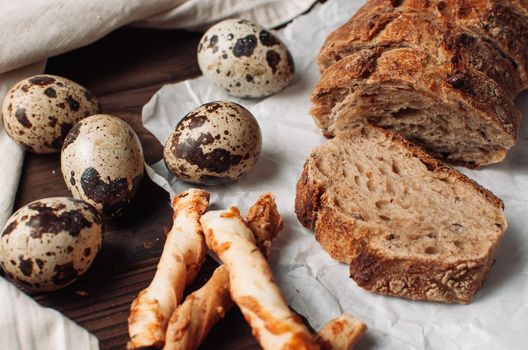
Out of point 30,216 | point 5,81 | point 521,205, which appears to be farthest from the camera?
point 5,81

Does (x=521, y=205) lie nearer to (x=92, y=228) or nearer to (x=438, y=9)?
(x=438, y=9)

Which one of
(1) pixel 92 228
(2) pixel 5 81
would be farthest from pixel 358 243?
(2) pixel 5 81

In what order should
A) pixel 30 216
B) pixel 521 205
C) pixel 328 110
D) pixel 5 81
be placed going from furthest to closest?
pixel 5 81 → pixel 328 110 → pixel 521 205 → pixel 30 216

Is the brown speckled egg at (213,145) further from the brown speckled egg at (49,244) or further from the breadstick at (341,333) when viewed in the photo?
the breadstick at (341,333)

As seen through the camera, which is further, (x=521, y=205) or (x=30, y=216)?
(x=521, y=205)

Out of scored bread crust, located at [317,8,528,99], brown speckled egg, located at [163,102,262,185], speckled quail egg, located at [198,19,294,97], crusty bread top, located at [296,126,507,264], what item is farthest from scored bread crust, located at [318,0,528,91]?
brown speckled egg, located at [163,102,262,185]

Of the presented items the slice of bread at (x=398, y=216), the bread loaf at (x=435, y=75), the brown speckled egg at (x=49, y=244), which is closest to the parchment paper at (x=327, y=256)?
the slice of bread at (x=398, y=216)
